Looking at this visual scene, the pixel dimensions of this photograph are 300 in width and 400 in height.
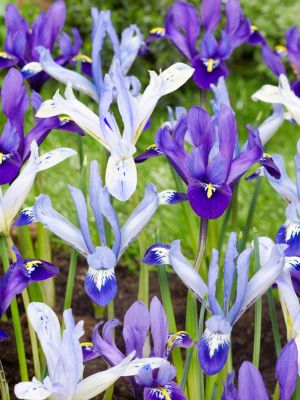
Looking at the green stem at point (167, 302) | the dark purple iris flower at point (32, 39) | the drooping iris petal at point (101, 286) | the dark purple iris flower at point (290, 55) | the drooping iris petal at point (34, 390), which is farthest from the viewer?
the dark purple iris flower at point (290, 55)

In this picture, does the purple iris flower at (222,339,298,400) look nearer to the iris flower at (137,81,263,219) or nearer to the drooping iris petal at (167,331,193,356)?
the drooping iris petal at (167,331,193,356)

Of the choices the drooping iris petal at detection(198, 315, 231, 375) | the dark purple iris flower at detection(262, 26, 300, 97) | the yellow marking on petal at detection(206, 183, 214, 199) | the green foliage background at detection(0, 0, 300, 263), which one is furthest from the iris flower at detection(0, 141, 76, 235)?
the green foliage background at detection(0, 0, 300, 263)

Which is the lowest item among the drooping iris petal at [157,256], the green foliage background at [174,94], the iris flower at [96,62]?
the green foliage background at [174,94]

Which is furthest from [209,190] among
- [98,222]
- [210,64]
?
[210,64]

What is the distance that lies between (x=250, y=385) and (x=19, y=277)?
0.58 meters

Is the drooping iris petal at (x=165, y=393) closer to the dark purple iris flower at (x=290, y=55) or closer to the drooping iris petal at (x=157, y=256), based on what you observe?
the drooping iris petal at (x=157, y=256)

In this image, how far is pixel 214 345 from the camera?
177 cm

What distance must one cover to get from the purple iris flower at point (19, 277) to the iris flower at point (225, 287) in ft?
0.78

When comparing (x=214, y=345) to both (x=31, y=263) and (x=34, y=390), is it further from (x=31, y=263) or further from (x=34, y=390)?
(x=31, y=263)

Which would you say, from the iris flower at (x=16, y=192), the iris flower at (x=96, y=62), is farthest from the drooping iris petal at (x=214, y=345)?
the iris flower at (x=96, y=62)

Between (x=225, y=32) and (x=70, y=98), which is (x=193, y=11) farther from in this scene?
(x=70, y=98)

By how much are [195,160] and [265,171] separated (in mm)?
344

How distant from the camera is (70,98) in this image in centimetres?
225

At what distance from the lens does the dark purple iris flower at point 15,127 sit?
2.25 metres
